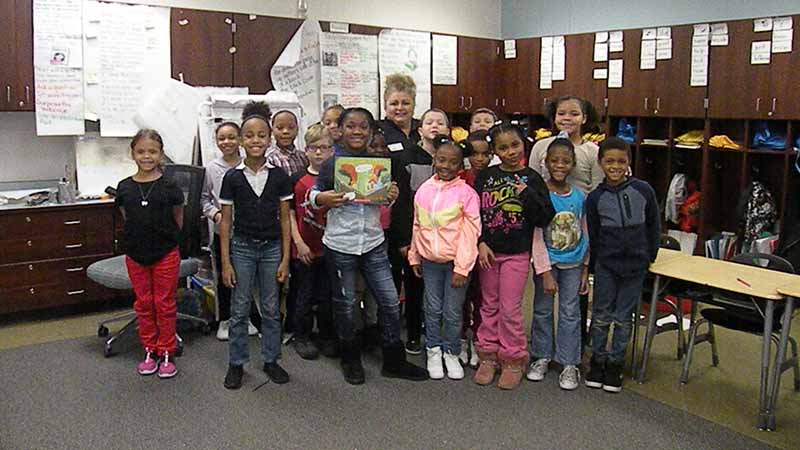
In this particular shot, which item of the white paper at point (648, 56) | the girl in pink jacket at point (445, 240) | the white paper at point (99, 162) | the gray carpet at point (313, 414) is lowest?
the gray carpet at point (313, 414)

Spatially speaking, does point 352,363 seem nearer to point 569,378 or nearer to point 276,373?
point 276,373

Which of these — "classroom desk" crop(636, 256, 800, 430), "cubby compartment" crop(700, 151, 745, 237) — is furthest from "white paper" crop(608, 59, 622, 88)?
"classroom desk" crop(636, 256, 800, 430)

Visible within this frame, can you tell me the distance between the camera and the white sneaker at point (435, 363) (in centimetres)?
357

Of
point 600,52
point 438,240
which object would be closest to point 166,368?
point 438,240

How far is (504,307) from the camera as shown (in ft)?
11.4

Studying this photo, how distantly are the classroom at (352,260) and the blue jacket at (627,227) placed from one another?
11 mm

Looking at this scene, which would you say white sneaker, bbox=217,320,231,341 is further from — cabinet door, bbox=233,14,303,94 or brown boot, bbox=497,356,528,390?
cabinet door, bbox=233,14,303,94

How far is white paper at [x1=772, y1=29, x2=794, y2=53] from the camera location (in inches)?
196

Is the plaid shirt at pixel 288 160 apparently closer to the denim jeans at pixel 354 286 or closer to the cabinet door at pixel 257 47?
the denim jeans at pixel 354 286

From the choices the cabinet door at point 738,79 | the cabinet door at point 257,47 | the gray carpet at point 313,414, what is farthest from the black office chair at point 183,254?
the cabinet door at point 738,79

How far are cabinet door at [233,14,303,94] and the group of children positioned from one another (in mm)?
1799

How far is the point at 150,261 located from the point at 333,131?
1.11 metres

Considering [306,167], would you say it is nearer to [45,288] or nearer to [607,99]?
[45,288]

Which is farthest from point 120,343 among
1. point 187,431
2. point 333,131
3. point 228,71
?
point 228,71
